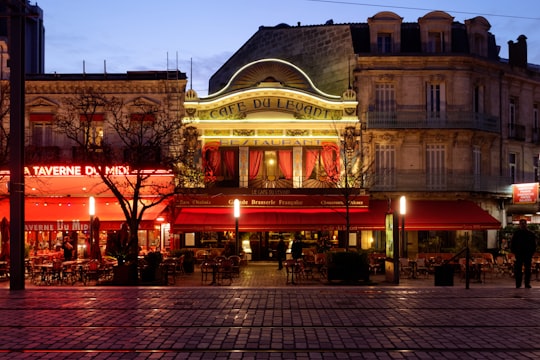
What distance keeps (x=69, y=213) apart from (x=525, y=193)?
19.7 meters

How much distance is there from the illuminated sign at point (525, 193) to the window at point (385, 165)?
5.78m

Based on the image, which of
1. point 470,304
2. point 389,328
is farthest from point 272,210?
point 389,328

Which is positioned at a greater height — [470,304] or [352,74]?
[352,74]

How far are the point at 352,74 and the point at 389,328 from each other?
20388mm

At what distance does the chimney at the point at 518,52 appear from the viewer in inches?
1273

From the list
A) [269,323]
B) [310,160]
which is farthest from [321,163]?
[269,323]

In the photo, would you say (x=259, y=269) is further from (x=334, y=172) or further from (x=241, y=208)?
(x=334, y=172)

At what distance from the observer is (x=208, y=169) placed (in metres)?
28.1

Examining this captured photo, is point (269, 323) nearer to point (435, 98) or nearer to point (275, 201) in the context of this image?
point (275, 201)

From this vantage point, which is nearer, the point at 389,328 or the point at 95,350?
the point at 95,350

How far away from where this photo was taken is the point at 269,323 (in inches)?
432

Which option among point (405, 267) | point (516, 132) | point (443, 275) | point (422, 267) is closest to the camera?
point (443, 275)

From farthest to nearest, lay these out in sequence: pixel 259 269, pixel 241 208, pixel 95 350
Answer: pixel 241 208 < pixel 259 269 < pixel 95 350

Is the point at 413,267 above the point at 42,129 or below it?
below
